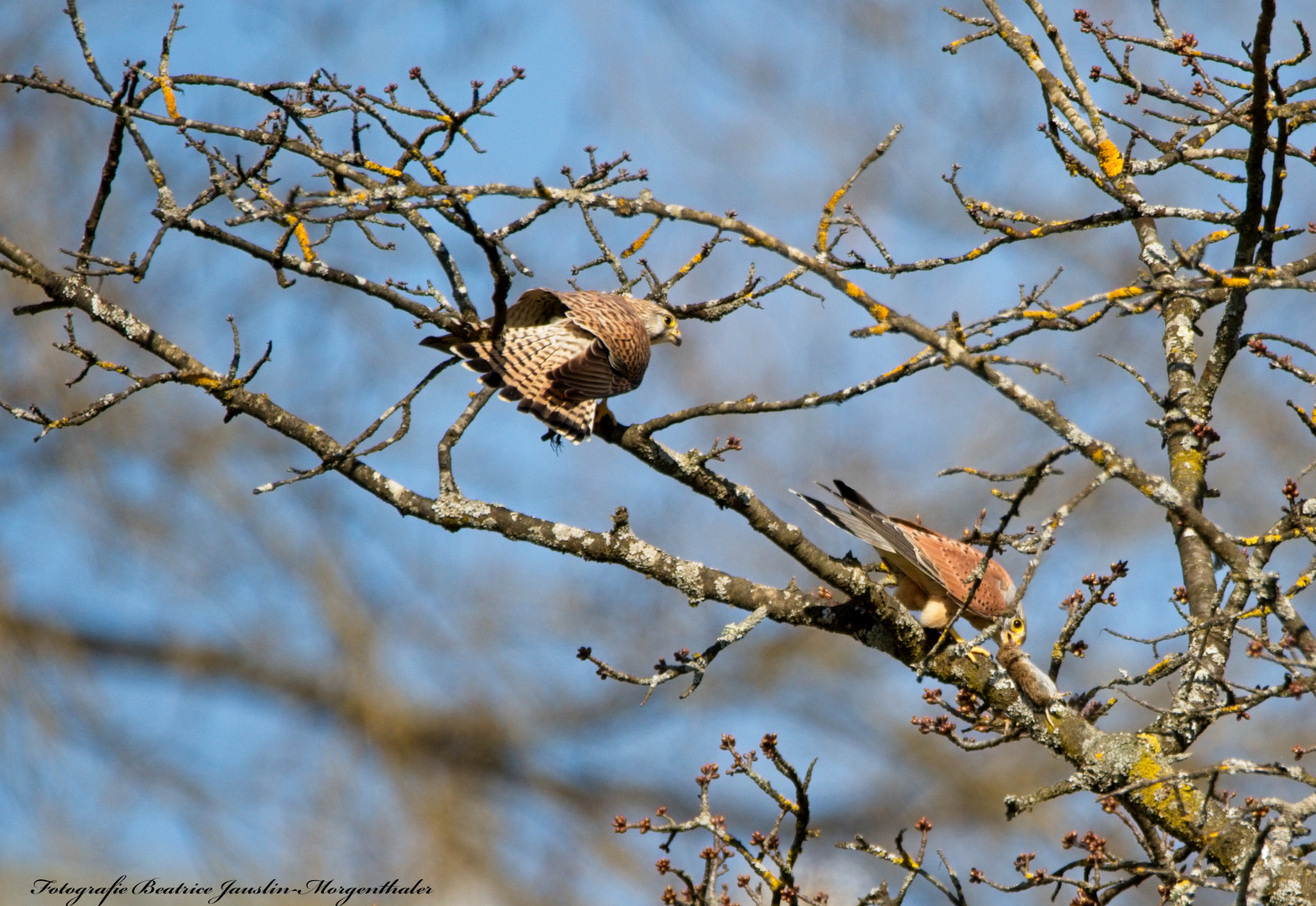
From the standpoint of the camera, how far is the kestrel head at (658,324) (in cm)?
438

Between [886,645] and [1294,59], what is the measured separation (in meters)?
2.22

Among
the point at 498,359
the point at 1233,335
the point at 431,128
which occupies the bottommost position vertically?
the point at 498,359

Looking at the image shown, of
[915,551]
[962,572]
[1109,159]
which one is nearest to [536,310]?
[915,551]

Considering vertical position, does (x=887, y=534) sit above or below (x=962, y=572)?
Answer: below

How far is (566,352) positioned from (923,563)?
1.60 m

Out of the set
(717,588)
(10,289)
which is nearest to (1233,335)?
(717,588)

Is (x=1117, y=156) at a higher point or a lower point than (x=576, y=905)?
higher

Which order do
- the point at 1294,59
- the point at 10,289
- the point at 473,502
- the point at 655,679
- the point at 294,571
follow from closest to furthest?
1. the point at 655,679
2. the point at 473,502
3. the point at 1294,59
4. the point at 10,289
5. the point at 294,571

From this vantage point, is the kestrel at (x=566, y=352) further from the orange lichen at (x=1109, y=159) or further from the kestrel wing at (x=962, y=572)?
the orange lichen at (x=1109, y=159)

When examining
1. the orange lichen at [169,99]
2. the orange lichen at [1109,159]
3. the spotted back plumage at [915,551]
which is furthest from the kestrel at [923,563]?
the orange lichen at [169,99]

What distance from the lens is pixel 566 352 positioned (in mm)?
3879

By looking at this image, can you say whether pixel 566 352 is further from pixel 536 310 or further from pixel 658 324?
pixel 658 324

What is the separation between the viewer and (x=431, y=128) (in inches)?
128

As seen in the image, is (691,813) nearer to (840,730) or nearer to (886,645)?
(840,730)
